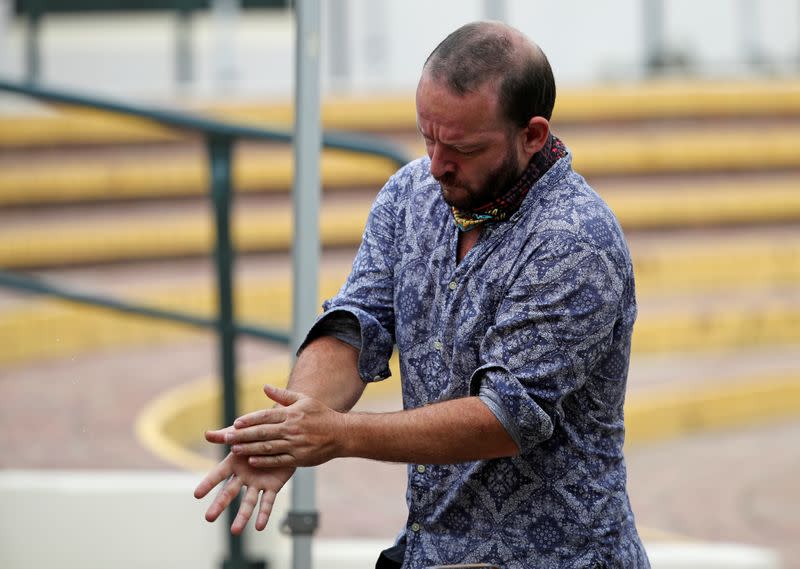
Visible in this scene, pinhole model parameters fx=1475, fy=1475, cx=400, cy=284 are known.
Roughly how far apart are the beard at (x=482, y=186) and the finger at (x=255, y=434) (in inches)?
16.3

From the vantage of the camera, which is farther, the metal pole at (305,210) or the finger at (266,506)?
the metal pole at (305,210)

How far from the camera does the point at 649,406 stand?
766 centimetres

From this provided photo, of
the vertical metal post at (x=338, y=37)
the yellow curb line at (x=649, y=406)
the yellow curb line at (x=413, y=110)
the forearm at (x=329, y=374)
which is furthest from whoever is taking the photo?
the vertical metal post at (x=338, y=37)

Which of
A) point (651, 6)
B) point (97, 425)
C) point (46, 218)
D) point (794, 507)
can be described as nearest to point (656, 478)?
point (794, 507)

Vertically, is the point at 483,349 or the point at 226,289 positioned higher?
the point at 483,349

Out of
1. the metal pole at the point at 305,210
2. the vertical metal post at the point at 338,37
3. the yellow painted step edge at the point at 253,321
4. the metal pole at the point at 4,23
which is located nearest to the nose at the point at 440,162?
the metal pole at the point at 305,210

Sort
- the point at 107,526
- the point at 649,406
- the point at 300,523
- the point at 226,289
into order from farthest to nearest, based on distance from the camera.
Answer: the point at 649,406 → the point at 107,526 → the point at 226,289 → the point at 300,523

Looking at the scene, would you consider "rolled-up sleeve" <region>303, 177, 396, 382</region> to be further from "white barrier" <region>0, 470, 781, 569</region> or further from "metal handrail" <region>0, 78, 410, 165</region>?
"white barrier" <region>0, 470, 781, 569</region>

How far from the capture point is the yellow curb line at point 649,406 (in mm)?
6480

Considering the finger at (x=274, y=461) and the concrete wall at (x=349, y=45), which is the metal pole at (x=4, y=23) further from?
the finger at (x=274, y=461)

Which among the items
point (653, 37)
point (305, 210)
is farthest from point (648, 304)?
point (305, 210)

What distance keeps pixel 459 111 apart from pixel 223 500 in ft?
2.07

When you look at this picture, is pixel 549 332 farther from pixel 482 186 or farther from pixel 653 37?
pixel 653 37

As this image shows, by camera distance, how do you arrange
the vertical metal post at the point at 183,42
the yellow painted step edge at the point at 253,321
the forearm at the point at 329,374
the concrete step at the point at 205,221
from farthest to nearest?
1. the vertical metal post at the point at 183,42
2. the concrete step at the point at 205,221
3. the yellow painted step edge at the point at 253,321
4. the forearm at the point at 329,374
